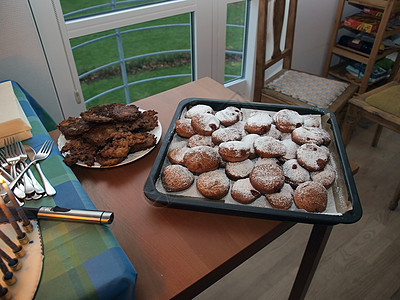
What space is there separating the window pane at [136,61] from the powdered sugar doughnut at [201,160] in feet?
3.79

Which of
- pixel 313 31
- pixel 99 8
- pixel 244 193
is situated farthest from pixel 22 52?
pixel 313 31

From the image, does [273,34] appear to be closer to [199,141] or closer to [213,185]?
[199,141]

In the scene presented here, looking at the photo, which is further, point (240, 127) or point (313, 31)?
point (313, 31)

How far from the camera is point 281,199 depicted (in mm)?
794

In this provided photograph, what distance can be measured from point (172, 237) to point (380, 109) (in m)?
1.53

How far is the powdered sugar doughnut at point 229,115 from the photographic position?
1032mm

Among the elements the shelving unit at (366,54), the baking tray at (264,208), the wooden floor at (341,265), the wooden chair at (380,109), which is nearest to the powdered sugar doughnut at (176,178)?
the baking tray at (264,208)

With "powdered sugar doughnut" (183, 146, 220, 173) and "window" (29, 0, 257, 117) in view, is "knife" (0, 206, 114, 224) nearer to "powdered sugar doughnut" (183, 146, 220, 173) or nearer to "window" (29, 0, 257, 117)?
"powdered sugar doughnut" (183, 146, 220, 173)

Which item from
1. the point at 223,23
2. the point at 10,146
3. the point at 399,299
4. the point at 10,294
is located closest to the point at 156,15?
the point at 223,23

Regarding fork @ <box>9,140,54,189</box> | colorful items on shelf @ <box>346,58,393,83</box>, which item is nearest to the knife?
fork @ <box>9,140,54,189</box>

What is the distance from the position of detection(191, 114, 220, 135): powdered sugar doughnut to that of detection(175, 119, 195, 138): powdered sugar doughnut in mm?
14

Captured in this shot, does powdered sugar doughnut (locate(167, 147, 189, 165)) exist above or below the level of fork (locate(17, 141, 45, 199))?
below

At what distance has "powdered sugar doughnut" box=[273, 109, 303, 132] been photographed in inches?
39.8

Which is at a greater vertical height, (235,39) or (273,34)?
(273,34)
